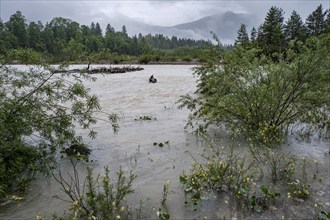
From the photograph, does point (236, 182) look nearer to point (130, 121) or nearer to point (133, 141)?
point (133, 141)

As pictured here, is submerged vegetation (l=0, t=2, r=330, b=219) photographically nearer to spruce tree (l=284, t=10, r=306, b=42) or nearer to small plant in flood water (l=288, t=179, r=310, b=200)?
small plant in flood water (l=288, t=179, r=310, b=200)

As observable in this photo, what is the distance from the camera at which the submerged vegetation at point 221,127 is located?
15.3ft

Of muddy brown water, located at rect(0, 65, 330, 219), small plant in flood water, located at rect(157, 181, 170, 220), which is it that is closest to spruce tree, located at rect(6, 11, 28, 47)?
muddy brown water, located at rect(0, 65, 330, 219)

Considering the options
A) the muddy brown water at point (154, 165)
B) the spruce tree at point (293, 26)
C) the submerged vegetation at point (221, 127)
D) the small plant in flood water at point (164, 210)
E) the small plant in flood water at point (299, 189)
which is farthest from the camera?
the spruce tree at point (293, 26)

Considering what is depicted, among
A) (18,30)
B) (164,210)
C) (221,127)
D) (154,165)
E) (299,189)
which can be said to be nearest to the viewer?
(164,210)

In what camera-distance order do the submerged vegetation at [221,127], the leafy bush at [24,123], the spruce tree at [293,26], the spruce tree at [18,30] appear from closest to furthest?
the submerged vegetation at [221,127] → the leafy bush at [24,123] → the spruce tree at [293,26] → the spruce tree at [18,30]

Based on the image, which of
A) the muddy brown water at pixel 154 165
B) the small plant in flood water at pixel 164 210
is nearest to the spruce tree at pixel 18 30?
the muddy brown water at pixel 154 165

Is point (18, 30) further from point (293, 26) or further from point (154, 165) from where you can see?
point (154, 165)

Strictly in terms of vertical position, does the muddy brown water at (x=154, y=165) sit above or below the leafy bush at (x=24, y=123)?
below

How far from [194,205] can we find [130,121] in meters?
6.13

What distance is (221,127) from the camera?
902 centimetres

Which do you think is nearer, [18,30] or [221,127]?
[221,127]

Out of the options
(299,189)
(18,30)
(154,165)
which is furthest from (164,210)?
(18,30)

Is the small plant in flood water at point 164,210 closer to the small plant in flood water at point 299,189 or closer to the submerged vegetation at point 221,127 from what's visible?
the submerged vegetation at point 221,127
